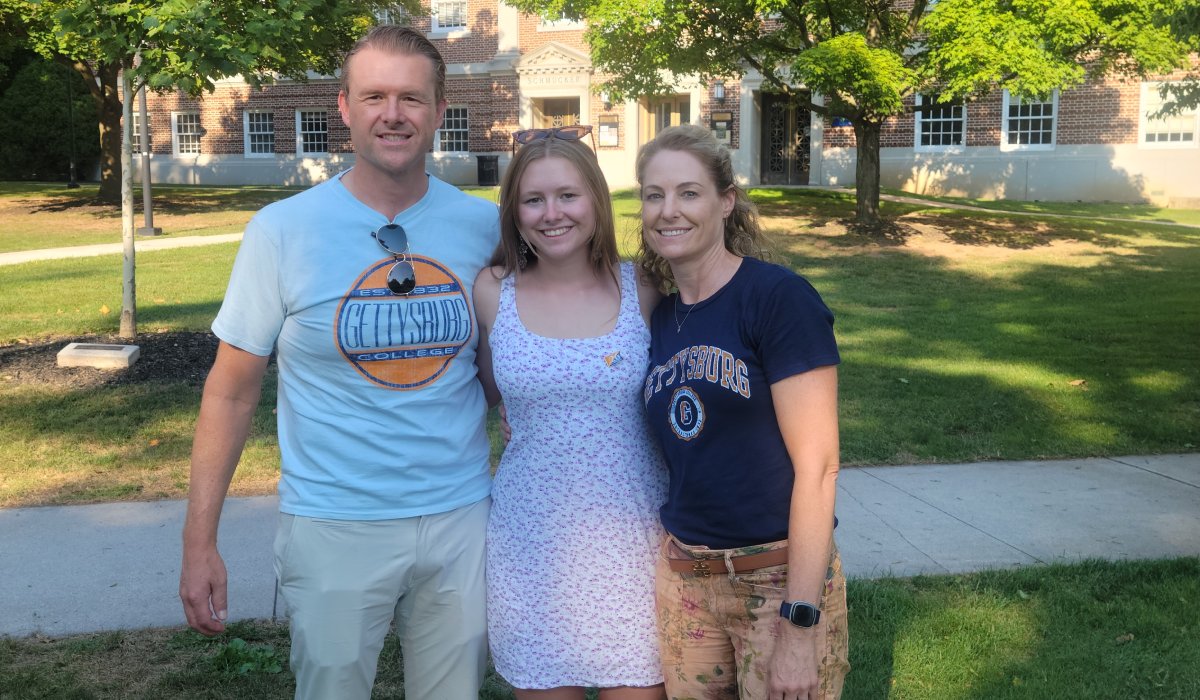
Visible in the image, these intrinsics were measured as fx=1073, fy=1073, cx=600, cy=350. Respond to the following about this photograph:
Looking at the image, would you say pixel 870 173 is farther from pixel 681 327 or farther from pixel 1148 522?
pixel 681 327

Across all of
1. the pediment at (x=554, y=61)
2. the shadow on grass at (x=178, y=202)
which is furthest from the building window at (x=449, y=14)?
the shadow on grass at (x=178, y=202)

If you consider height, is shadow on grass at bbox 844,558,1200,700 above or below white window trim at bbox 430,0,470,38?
below

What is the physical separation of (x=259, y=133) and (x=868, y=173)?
2317 cm

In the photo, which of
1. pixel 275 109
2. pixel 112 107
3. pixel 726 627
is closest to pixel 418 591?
pixel 726 627

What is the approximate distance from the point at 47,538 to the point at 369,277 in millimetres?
3413

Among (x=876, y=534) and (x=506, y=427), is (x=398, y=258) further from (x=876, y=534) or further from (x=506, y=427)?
(x=876, y=534)

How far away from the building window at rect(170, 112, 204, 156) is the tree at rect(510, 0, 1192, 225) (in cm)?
2128

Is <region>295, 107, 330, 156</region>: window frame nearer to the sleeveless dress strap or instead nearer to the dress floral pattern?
the sleeveless dress strap

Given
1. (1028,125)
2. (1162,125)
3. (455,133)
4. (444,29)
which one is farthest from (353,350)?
(444,29)

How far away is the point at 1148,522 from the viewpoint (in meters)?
5.28

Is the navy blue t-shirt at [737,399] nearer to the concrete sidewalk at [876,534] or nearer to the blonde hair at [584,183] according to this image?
the blonde hair at [584,183]

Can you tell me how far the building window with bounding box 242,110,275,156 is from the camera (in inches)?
1363

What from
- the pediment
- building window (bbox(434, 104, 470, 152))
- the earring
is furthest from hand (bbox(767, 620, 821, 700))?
building window (bbox(434, 104, 470, 152))

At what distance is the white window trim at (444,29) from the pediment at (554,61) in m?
2.47
